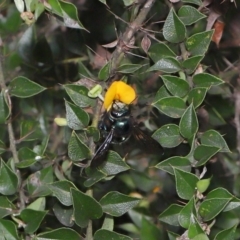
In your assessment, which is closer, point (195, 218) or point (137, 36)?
point (195, 218)

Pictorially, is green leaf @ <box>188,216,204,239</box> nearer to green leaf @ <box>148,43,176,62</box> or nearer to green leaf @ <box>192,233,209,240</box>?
green leaf @ <box>192,233,209,240</box>

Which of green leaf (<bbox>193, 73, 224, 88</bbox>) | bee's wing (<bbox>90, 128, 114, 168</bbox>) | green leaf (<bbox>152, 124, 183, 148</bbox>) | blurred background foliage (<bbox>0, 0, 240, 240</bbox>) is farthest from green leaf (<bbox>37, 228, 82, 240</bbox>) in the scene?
green leaf (<bbox>193, 73, 224, 88</bbox>)

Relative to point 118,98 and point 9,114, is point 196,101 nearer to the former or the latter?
point 118,98

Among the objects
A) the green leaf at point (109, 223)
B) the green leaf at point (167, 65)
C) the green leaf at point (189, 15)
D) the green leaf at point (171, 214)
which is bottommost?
the green leaf at point (109, 223)

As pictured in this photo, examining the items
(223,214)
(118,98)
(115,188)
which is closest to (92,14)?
(118,98)

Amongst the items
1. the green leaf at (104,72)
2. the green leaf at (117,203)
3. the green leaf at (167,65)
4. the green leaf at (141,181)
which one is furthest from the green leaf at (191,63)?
the green leaf at (141,181)

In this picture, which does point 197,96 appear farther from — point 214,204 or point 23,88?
point 23,88

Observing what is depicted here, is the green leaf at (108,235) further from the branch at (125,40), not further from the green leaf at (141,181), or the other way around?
the green leaf at (141,181)
